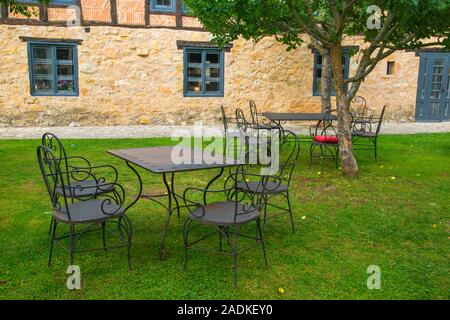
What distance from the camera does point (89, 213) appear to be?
3195 mm

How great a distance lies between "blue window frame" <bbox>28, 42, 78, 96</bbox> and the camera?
11.1 metres

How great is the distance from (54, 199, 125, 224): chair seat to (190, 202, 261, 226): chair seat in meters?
0.58

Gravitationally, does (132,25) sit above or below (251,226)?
above

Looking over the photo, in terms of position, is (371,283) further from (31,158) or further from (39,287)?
(31,158)

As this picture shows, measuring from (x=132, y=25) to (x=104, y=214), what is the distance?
9289 millimetres

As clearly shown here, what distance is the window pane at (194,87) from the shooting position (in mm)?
12320

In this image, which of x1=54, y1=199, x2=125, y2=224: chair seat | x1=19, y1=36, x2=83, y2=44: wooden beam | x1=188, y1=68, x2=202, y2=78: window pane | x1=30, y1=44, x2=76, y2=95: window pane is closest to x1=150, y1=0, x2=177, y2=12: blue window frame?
x1=188, y1=68, x2=202, y2=78: window pane

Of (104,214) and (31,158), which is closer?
(104,214)

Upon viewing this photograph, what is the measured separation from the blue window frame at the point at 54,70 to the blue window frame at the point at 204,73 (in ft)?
9.61

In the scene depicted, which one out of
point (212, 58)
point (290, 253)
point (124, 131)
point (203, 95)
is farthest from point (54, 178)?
point (212, 58)

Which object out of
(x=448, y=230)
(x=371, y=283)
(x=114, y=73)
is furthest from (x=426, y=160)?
(x=114, y=73)

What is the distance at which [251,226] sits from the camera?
13.7ft

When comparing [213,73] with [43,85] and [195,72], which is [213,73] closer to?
[195,72]

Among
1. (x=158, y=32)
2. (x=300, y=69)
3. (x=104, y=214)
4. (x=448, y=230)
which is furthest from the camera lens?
(x=300, y=69)
